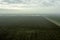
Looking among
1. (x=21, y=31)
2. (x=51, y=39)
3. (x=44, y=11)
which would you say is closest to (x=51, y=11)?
(x=44, y=11)

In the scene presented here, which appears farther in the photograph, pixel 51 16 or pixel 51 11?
pixel 51 16

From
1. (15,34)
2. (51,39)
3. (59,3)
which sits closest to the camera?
(51,39)

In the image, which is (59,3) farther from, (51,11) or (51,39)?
(51,39)

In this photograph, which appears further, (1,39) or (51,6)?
(51,6)

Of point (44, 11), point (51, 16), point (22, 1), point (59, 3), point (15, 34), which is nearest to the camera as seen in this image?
point (15, 34)

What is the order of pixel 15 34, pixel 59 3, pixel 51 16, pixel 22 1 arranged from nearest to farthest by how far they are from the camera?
1. pixel 15 34
2. pixel 22 1
3. pixel 59 3
4. pixel 51 16

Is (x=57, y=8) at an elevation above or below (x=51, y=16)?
above

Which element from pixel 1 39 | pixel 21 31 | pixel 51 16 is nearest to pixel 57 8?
pixel 51 16

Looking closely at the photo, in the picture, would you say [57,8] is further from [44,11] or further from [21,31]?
[21,31]

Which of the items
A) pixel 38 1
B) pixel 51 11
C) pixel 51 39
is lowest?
pixel 51 39
